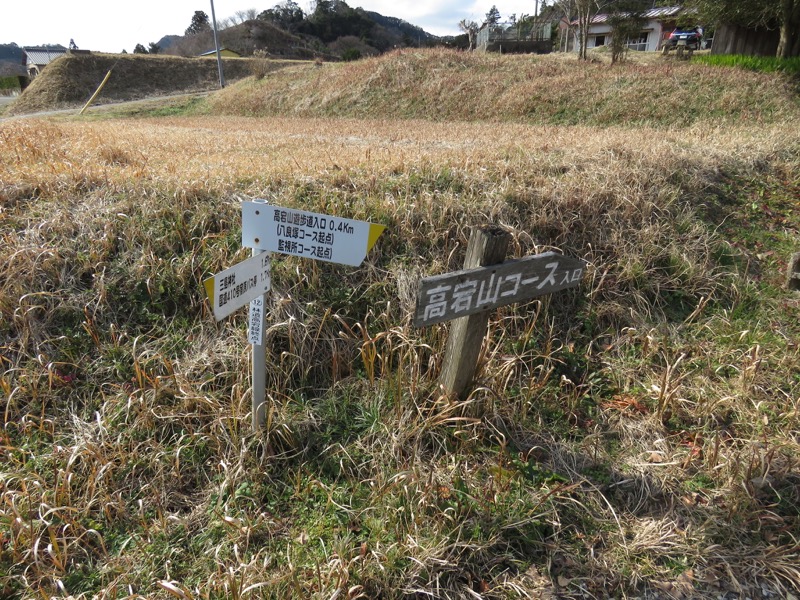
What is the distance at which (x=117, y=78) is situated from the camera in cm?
2923

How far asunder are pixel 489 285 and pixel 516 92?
14775 millimetres

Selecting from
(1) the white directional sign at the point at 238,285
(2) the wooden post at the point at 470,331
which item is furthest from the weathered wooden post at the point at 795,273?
(1) the white directional sign at the point at 238,285

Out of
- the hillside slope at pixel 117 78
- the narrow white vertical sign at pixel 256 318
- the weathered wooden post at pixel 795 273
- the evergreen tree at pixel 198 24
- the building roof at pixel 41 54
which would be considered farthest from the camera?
the evergreen tree at pixel 198 24

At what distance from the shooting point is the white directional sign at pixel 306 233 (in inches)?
94.2

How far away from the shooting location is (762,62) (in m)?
14.3

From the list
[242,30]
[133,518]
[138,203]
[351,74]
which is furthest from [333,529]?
[242,30]

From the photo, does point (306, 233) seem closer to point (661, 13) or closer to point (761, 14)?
point (761, 14)

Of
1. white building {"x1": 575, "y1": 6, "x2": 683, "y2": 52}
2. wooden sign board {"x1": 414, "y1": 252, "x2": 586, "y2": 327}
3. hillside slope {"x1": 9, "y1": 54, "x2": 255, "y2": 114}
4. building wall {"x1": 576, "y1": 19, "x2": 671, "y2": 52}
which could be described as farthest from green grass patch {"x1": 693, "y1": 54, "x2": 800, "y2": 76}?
hillside slope {"x1": 9, "y1": 54, "x2": 255, "y2": 114}

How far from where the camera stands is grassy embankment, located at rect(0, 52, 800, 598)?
94.3 inches

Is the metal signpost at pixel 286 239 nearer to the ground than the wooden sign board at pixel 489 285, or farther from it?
farther from it

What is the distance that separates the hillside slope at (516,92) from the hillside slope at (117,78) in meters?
9.74

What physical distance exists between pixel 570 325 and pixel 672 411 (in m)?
1.02

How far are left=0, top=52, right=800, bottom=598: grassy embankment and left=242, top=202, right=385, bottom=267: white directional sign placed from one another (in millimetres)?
861

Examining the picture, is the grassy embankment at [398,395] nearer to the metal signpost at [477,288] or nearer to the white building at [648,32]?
the metal signpost at [477,288]
